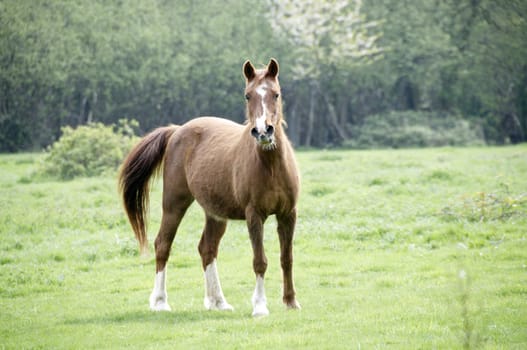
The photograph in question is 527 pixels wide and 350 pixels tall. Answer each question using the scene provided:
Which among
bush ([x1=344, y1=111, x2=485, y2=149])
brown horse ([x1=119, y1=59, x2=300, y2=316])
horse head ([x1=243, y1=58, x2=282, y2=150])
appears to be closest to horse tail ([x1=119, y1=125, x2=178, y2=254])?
brown horse ([x1=119, y1=59, x2=300, y2=316])

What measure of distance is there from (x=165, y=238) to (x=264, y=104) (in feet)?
8.94

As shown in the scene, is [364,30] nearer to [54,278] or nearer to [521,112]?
[521,112]

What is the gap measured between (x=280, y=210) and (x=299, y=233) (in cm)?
586

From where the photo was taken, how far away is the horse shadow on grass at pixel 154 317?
8.09 m

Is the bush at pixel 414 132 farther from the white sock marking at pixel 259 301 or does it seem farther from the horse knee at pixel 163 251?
the white sock marking at pixel 259 301

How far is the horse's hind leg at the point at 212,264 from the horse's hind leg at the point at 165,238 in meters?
0.42

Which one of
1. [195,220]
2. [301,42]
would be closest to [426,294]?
[195,220]

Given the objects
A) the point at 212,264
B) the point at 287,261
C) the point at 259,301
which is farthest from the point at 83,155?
the point at 259,301

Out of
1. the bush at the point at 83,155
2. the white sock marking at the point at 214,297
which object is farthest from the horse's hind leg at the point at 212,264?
the bush at the point at 83,155

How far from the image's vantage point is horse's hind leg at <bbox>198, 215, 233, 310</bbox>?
8.77 meters

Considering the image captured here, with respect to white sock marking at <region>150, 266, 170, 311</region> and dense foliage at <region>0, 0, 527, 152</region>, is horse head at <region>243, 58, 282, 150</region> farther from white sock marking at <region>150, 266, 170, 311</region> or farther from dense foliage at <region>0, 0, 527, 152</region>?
dense foliage at <region>0, 0, 527, 152</region>

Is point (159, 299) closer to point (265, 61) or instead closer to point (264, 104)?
point (264, 104)

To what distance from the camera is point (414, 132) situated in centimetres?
4278

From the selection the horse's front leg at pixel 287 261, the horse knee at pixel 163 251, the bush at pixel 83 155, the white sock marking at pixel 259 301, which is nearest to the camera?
→ the white sock marking at pixel 259 301
